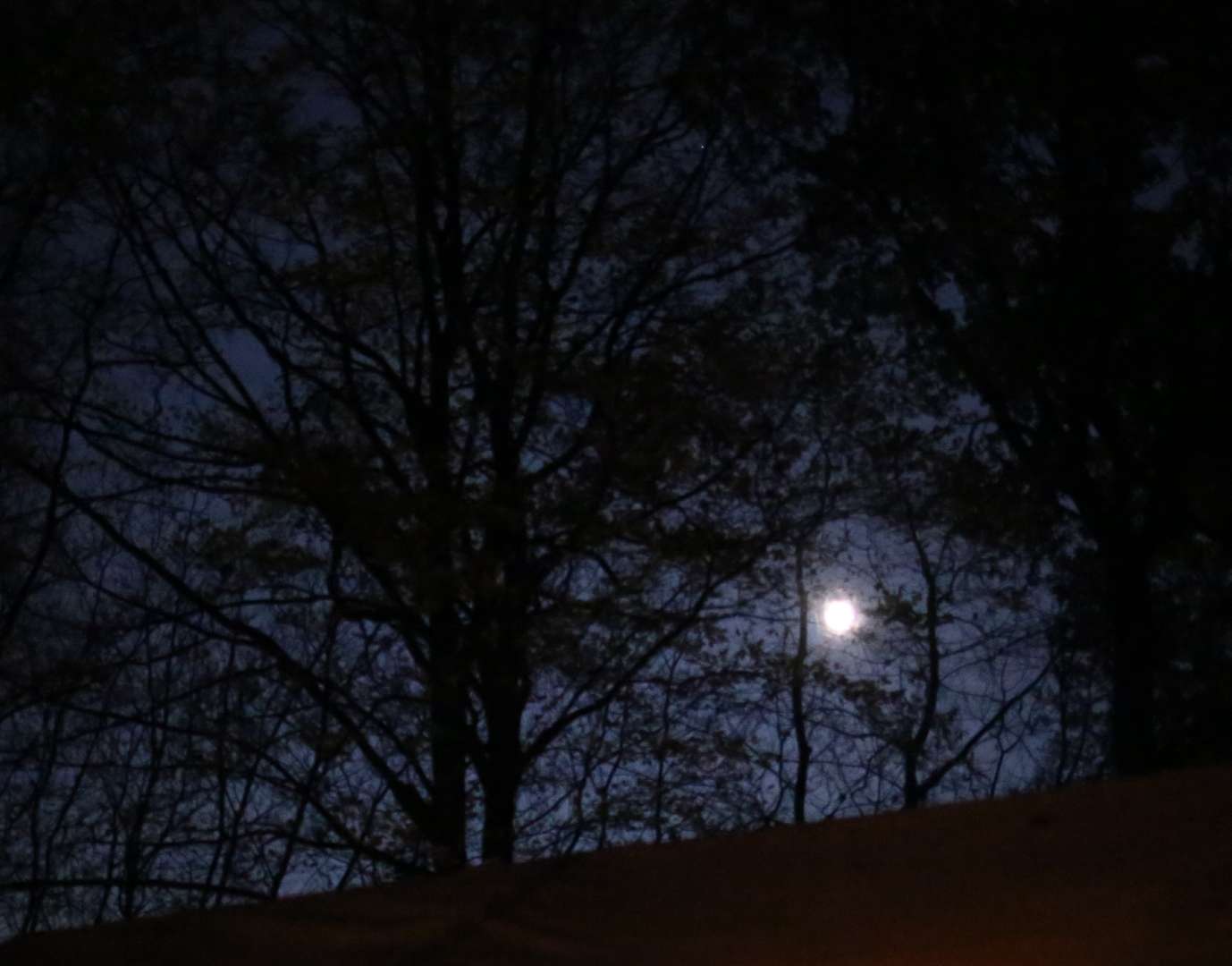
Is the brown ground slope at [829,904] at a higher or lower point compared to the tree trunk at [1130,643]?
lower

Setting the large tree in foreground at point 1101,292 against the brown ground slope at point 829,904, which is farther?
the large tree in foreground at point 1101,292

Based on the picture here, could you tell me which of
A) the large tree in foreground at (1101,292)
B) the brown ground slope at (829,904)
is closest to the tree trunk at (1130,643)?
the large tree in foreground at (1101,292)

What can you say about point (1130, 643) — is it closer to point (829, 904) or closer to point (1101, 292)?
point (1101, 292)

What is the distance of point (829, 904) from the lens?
416 cm

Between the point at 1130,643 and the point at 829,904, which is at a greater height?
the point at 1130,643

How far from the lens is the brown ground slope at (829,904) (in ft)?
12.3

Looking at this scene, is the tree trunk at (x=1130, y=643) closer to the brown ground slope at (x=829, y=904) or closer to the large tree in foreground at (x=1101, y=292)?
the large tree in foreground at (x=1101, y=292)

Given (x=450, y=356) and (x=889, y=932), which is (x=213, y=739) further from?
(x=889, y=932)

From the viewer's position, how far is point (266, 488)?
11.2 meters

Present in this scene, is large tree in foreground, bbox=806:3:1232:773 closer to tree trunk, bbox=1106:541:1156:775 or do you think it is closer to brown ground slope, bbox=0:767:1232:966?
tree trunk, bbox=1106:541:1156:775

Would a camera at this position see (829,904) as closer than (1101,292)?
Yes

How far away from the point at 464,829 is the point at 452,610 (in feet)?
6.15

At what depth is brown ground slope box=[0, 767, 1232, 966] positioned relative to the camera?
374 cm

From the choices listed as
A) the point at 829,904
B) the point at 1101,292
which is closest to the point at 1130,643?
the point at 1101,292
